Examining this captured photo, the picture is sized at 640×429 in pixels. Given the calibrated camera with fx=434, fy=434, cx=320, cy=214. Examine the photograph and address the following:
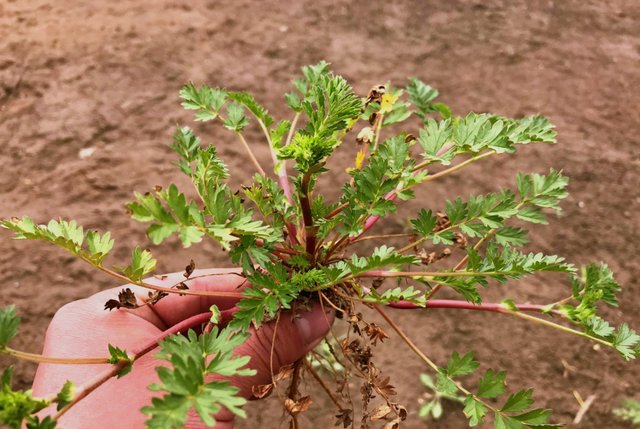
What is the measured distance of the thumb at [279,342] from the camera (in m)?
1.16

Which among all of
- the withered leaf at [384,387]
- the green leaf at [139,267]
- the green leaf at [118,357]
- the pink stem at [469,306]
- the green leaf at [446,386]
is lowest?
the withered leaf at [384,387]

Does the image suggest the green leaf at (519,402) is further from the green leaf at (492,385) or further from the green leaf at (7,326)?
the green leaf at (7,326)

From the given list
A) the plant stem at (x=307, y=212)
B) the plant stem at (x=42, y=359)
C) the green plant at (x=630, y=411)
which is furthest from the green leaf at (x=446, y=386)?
the green plant at (x=630, y=411)

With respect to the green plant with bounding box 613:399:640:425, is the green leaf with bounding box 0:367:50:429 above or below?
above

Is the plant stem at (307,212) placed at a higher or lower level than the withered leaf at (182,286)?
higher

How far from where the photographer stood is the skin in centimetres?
103

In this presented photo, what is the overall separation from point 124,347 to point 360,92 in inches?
70.8

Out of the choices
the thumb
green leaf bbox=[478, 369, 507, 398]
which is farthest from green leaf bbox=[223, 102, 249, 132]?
green leaf bbox=[478, 369, 507, 398]

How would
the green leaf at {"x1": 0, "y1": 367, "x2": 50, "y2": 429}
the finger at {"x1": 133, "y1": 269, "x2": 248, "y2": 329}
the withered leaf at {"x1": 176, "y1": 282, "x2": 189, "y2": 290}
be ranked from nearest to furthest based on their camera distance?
the green leaf at {"x1": 0, "y1": 367, "x2": 50, "y2": 429} → the withered leaf at {"x1": 176, "y1": 282, "x2": 189, "y2": 290} → the finger at {"x1": 133, "y1": 269, "x2": 248, "y2": 329}

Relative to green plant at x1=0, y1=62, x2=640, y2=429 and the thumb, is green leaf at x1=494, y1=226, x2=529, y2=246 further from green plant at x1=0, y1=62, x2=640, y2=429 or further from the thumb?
the thumb

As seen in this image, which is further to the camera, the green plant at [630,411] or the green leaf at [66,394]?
A: the green plant at [630,411]

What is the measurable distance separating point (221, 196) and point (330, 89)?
13.6 inches

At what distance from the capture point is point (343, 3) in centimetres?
275

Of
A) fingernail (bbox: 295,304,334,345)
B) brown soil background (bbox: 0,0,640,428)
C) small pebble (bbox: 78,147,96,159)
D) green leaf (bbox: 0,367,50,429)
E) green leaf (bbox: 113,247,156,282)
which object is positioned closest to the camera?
green leaf (bbox: 0,367,50,429)
